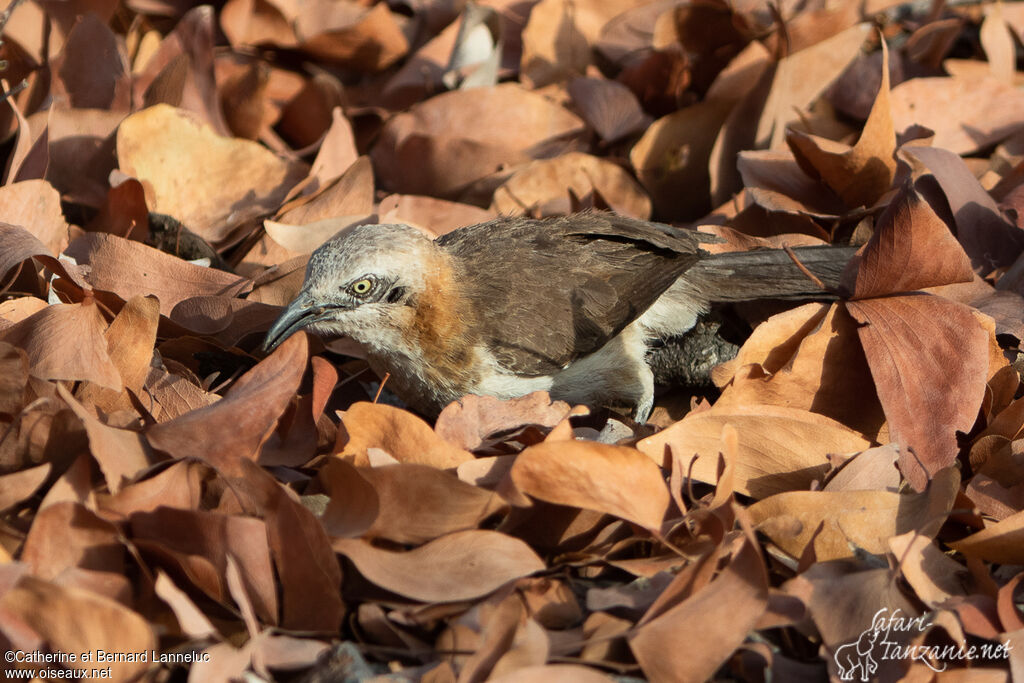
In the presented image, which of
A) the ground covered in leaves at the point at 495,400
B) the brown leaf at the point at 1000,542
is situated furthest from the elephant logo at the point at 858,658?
the brown leaf at the point at 1000,542

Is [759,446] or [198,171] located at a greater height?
[198,171]

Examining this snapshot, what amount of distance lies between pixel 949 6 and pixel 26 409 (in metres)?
6.17

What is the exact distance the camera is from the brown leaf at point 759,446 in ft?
11.1

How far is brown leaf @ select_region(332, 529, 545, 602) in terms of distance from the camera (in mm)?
2770

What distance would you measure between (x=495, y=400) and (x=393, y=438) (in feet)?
1.66

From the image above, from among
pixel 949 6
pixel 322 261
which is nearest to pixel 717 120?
pixel 949 6

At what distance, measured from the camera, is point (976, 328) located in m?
3.67

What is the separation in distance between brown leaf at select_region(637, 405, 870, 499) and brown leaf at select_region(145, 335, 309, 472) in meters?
1.24

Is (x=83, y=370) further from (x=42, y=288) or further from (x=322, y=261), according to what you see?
(x=322, y=261)

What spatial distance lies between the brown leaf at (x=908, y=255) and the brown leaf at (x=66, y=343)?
2.88m

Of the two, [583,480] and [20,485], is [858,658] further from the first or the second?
[20,485]

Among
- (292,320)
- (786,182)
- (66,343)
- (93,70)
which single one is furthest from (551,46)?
(66,343)

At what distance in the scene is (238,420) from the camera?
3119 mm

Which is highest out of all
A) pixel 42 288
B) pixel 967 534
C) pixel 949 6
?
pixel 949 6
